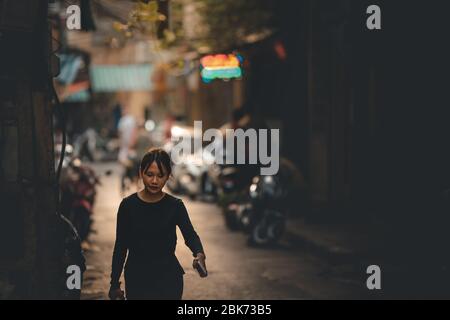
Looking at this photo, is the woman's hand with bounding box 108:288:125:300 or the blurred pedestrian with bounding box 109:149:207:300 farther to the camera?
the woman's hand with bounding box 108:288:125:300

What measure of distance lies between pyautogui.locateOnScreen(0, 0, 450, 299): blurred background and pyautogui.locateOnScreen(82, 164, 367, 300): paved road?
0.10ft

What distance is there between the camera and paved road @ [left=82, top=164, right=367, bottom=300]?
10352 millimetres

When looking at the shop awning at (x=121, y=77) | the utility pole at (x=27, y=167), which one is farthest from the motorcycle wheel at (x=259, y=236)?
the shop awning at (x=121, y=77)

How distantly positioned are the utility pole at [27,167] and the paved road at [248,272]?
2.09 meters

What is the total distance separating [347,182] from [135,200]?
11247mm

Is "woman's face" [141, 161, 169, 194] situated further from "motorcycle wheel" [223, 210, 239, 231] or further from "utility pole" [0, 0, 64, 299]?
"motorcycle wheel" [223, 210, 239, 231]

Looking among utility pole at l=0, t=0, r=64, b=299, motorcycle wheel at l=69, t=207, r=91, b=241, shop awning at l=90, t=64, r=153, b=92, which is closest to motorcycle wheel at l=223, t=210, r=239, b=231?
motorcycle wheel at l=69, t=207, r=91, b=241

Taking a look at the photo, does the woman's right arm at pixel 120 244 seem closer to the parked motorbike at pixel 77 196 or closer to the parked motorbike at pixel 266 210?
the parked motorbike at pixel 77 196

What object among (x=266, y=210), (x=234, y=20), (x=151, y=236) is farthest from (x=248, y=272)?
(x=234, y=20)

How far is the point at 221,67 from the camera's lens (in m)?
16.2

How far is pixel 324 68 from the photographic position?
1733cm

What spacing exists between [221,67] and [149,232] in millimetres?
10720

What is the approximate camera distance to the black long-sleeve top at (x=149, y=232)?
18.8ft
